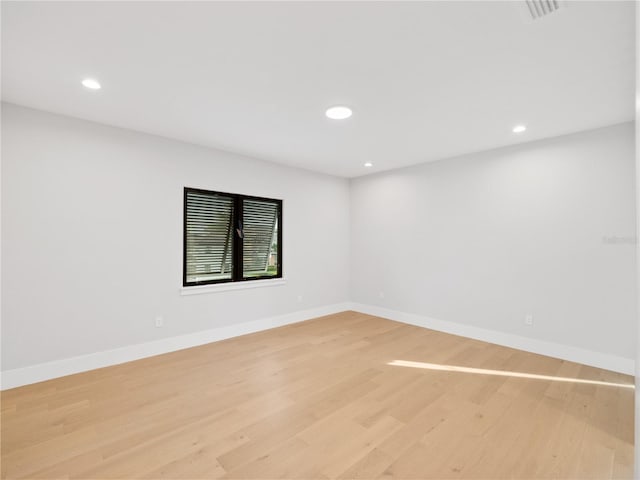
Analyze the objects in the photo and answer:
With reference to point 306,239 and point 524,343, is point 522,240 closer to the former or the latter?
point 524,343

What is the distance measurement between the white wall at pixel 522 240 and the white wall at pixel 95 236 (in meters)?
2.58

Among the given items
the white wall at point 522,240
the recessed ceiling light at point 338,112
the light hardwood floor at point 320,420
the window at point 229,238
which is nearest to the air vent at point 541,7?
the recessed ceiling light at point 338,112

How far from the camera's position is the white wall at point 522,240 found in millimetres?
3158

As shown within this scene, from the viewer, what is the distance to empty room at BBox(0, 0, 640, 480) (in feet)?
5.83

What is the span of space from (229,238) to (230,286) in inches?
26.6

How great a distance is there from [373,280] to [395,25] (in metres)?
4.23

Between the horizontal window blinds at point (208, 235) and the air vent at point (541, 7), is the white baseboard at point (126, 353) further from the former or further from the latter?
the air vent at point (541, 7)

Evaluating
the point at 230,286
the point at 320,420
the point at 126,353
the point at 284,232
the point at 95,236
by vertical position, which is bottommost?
the point at 320,420

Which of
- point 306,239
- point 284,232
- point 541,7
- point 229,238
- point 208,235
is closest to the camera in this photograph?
point 541,7

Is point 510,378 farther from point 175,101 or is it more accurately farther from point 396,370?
point 175,101

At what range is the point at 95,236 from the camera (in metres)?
3.10

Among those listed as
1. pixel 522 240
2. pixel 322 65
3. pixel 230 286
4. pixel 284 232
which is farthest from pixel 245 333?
pixel 522 240

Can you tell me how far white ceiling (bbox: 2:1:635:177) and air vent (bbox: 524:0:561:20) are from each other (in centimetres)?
4

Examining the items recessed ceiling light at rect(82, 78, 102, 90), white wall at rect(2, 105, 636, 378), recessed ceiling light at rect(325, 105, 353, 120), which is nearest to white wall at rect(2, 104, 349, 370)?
white wall at rect(2, 105, 636, 378)
